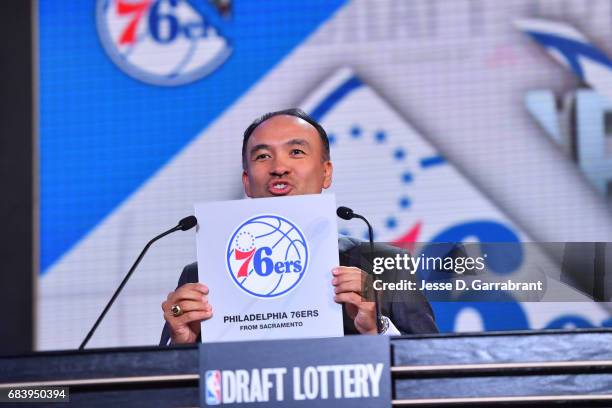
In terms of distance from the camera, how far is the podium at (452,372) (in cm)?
197

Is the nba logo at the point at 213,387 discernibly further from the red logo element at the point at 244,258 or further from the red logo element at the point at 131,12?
the red logo element at the point at 131,12

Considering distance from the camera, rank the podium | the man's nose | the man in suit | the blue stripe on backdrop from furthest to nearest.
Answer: the blue stripe on backdrop, the man's nose, the man in suit, the podium

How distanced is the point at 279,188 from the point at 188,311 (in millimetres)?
591

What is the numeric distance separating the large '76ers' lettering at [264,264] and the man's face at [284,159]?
52 cm

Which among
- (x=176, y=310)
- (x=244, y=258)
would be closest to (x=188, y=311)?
(x=176, y=310)

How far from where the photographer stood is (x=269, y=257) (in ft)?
7.25

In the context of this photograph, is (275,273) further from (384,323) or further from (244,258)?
(384,323)

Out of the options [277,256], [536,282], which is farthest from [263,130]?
[536,282]

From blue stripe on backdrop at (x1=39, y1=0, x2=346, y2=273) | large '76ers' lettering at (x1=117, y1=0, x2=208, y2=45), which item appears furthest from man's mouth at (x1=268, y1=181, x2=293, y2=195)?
large '76ers' lettering at (x1=117, y1=0, x2=208, y2=45)

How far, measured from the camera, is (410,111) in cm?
403

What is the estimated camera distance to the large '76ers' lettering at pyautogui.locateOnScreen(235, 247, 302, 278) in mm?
2213

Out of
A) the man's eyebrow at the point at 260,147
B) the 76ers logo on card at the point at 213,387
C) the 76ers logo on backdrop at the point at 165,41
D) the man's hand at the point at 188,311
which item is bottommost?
the 76ers logo on card at the point at 213,387

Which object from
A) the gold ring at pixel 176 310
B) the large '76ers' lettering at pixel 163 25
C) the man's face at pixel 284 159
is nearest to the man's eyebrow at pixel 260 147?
the man's face at pixel 284 159

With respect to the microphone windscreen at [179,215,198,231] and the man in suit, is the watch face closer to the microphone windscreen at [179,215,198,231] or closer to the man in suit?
the man in suit
